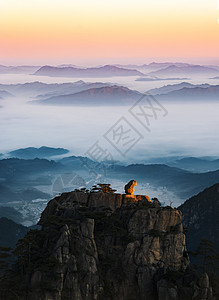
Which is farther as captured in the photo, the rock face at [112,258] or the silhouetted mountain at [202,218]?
the silhouetted mountain at [202,218]

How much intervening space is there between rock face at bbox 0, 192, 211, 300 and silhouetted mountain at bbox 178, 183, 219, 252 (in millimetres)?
97434

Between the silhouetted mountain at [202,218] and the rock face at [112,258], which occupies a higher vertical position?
the silhouetted mountain at [202,218]

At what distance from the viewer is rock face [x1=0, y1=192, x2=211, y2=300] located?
222ft

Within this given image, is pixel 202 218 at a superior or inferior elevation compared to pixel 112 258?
superior

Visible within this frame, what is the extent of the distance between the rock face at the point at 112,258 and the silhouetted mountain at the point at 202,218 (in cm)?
9743

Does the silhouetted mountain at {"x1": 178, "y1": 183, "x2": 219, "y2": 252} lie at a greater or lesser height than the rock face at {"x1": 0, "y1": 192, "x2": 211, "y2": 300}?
greater

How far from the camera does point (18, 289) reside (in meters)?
65.9

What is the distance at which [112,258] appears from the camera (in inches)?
2921

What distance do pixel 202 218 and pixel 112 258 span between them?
386ft

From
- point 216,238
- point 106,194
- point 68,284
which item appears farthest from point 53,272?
point 216,238

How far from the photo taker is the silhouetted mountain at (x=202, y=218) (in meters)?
176

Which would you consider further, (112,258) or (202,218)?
(202,218)

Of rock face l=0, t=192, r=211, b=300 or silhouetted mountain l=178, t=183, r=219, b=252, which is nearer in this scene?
rock face l=0, t=192, r=211, b=300

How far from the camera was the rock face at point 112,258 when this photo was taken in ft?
222
